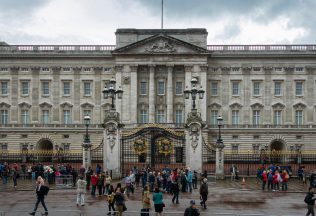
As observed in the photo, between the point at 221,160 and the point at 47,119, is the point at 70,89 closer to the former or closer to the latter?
the point at 47,119

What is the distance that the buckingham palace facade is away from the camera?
7031 cm

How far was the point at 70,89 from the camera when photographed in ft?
239

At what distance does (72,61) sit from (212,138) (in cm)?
2196

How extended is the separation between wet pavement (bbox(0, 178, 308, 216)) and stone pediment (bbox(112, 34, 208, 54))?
33681 mm

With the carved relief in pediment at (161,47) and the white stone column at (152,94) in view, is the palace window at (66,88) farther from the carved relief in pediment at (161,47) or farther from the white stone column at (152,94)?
the carved relief in pediment at (161,47)

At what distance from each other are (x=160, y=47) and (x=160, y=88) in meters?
5.60

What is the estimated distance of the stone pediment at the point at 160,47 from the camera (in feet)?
228

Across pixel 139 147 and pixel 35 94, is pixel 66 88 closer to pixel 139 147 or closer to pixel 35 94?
pixel 35 94

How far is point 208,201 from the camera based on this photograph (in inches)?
1177

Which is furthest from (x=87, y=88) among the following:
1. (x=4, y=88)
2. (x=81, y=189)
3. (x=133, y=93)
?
(x=81, y=189)

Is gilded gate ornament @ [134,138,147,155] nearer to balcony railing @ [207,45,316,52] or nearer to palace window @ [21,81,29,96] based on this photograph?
balcony railing @ [207,45,316,52]

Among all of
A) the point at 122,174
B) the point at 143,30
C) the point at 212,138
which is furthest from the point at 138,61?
Answer: the point at 122,174

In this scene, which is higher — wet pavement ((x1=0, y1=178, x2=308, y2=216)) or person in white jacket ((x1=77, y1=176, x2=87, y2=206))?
person in white jacket ((x1=77, y1=176, x2=87, y2=206))

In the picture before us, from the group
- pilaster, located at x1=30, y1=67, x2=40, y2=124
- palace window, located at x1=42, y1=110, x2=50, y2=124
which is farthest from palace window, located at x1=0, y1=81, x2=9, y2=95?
palace window, located at x1=42, y1=110, x2=50, y2=124
